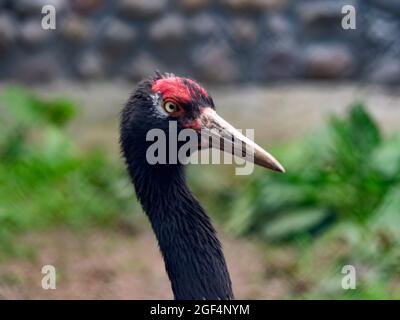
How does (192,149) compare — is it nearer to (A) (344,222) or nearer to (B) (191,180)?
(A) (344,222)

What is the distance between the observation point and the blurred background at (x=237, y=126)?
598 centimetres

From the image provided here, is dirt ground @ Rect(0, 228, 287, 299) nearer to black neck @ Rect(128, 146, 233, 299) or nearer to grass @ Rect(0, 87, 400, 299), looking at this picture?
grass @ Rect(0, 87, 400, 299)

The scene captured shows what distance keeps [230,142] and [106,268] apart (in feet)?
8.31

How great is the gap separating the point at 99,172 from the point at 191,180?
2.18 feet

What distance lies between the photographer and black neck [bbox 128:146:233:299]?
383 cm

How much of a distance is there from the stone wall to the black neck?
13.7ft

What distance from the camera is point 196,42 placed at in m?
8.09

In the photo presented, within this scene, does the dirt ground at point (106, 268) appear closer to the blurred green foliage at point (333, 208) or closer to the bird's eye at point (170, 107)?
the blurred green foliage at point (333, 208)

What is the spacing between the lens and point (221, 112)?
25.2 feet

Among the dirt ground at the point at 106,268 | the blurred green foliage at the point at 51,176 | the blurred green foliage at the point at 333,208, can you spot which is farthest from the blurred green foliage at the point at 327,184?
the blurred green foliage at the point at 51,176

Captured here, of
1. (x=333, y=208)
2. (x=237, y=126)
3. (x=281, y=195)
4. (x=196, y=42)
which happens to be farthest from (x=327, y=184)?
(x=196, y=42)

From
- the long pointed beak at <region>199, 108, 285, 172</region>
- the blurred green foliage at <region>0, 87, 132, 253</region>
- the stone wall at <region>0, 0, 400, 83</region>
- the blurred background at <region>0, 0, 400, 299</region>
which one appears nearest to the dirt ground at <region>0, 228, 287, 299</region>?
the blurred background at <region>0, 0, 400, 299</region>

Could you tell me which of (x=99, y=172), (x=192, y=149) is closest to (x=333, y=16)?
(x=99, y=172)

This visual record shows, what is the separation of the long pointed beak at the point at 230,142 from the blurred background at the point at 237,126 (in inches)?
60.1
